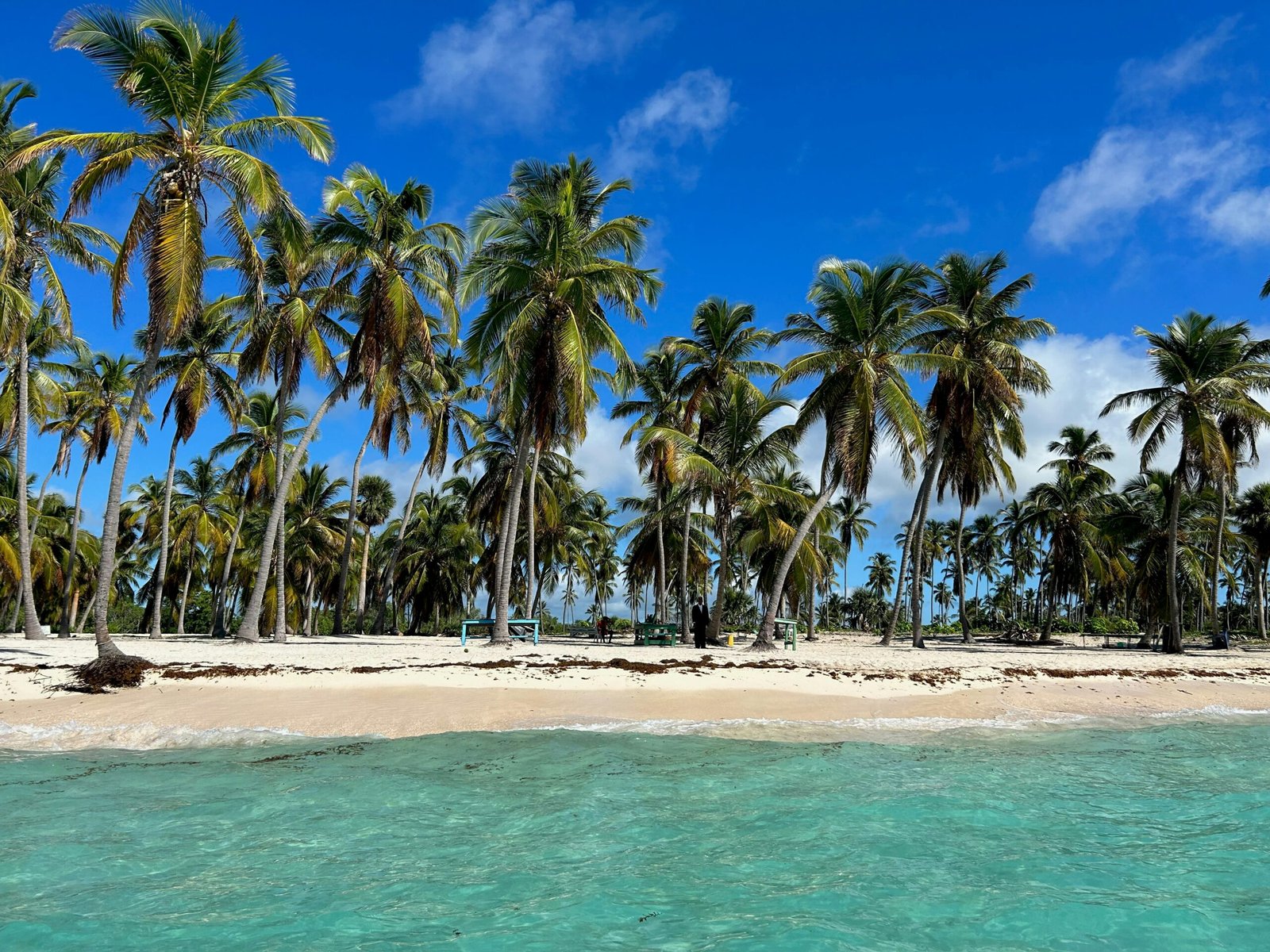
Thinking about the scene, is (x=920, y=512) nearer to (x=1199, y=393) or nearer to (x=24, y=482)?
(x=1199, y=393)

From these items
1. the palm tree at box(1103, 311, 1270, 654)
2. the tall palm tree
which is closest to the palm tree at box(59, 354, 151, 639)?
the tall palm tree

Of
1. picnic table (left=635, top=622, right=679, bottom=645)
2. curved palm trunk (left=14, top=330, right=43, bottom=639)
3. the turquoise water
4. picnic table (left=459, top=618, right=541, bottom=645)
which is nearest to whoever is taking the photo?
the turquoise water

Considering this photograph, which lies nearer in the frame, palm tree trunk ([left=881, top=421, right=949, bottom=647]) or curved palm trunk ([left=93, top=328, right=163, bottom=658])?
curved palm trunk ([left=93, top=328, right=163, bottom=658])

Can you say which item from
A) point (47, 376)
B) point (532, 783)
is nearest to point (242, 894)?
point (532, 783)

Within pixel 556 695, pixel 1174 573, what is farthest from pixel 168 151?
pixel 1174 573

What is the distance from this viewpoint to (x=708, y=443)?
2828 centimetres

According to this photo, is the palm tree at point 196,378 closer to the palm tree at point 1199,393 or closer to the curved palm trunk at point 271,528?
Answer: the curved palm trunk at point 271,528

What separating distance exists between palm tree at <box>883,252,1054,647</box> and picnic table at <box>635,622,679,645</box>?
29.3ft

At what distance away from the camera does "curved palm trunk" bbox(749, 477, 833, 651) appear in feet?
68.4

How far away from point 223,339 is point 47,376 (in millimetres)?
5335

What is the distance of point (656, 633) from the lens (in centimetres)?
2566

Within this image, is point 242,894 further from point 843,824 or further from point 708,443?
point 708,443

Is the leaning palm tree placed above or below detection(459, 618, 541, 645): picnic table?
above

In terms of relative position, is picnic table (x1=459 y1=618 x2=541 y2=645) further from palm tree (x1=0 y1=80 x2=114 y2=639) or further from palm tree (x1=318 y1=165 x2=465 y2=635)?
palm tree (x1=0 y1=80 x2=114 y2=639)
